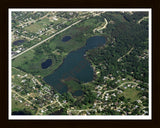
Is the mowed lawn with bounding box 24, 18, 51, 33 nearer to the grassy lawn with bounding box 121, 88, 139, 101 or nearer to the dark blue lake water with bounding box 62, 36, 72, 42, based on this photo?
the dark blue lake water with bounding box 62, 36, 72, 42

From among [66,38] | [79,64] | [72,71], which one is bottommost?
[72,71]

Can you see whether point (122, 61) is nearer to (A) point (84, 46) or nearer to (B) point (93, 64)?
(B) point (93, 64)

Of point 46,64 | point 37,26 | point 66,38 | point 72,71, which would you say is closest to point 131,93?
point 72,71

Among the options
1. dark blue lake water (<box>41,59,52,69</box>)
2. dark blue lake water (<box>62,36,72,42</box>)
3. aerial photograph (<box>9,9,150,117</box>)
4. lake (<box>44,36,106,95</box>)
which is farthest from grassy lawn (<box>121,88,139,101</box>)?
dark blue lake water (<box>62,36,72,42</box>)

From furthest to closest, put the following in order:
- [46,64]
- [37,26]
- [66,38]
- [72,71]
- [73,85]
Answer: [37,26]
[66,38]
[46,64]
[72,71]
[73,85]

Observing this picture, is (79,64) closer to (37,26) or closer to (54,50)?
(54,50)

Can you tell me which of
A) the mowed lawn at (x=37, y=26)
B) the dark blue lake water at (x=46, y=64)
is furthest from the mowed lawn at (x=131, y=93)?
the mowed lawn at (x=37, y=26)

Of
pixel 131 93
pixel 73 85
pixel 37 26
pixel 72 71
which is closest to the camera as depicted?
pixel 131 93
